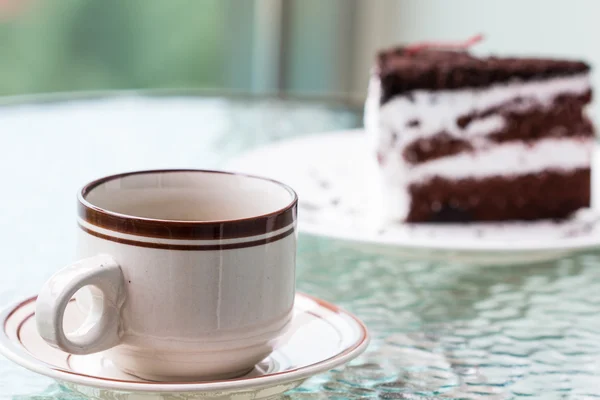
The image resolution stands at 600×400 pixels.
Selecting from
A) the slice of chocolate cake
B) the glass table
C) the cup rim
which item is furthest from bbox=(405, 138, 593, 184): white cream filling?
the cup rim

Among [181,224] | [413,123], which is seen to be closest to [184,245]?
[181,224]

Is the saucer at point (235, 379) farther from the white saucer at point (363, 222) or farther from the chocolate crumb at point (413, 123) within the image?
the chocolate crumb at point (413, 123)

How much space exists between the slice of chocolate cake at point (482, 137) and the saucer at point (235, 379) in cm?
61

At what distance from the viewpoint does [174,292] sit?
506 millimetres

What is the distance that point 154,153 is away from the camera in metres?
1.29

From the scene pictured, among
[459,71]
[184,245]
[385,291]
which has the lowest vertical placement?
[385,291]

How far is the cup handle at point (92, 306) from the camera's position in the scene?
48 centimetres

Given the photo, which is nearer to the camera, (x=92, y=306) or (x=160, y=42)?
(x=92, y=306)

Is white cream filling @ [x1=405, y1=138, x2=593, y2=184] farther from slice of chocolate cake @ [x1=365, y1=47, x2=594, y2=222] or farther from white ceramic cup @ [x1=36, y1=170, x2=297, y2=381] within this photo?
white ceramic cup @ [x1=36, y1=170, x2=297, y2=381]

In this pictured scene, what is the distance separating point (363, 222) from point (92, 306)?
23.5 inches

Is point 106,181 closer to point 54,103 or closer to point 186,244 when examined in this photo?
point 186,244

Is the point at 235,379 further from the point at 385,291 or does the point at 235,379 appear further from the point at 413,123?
the point at 413,123

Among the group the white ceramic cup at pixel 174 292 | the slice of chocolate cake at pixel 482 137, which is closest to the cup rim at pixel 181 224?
the white ceramic cup at pixel 174 292

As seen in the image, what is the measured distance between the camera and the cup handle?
484 millimetres
